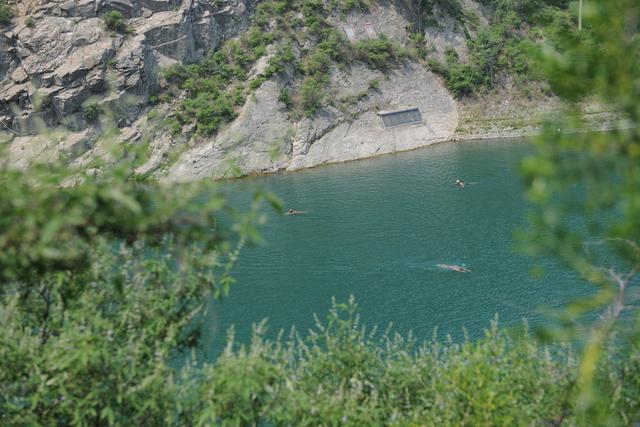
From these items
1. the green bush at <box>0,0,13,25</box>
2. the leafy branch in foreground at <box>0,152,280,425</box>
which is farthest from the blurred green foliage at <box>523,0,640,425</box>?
the green bush at <box>0,0,13,25</box>

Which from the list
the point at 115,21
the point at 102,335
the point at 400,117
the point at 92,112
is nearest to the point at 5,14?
the point at 115,21

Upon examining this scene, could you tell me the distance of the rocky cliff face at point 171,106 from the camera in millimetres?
45062

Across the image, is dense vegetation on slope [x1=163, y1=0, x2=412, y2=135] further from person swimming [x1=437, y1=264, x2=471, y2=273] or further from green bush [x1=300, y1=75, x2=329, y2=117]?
person swimming [x1=437, y1=264, x2=471, y2=273]

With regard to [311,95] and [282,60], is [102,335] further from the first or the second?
[282,60]

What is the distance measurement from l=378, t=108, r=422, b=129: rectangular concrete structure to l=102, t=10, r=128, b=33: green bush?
874 inches

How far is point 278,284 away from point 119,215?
862 inches

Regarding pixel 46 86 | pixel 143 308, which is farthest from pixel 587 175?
pixel 46 86

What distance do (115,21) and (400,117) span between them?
2467 centimetres

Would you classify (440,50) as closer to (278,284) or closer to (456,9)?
(456,9)

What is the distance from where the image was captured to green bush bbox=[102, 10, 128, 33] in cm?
4697

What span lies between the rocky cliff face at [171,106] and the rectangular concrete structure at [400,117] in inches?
24.0

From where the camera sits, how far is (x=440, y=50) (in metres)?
57.8

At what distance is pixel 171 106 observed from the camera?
48594 mm

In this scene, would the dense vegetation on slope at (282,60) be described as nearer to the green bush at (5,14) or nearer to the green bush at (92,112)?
the green bush at (92,112)
